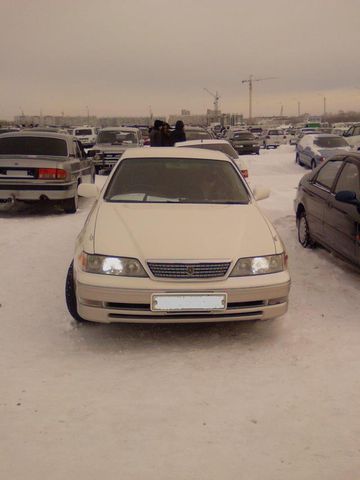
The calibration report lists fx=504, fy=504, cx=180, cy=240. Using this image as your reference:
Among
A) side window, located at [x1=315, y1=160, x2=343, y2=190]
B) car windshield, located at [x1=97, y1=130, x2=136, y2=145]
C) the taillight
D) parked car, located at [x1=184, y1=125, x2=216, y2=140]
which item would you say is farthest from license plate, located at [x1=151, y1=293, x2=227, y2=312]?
car windshield, located at [x1=97, y1=130, x2=136, y2=145]

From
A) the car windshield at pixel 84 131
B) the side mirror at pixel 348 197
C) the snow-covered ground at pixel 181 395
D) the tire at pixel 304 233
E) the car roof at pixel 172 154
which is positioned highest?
the car windshield at pixel 84 131

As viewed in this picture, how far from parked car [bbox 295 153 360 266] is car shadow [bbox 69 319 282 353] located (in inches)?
63.5

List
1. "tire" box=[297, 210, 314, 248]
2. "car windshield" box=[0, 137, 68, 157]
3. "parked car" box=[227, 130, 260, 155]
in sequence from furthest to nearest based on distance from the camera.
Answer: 1. "parked car" box=[227, 130, 260, 155]
2. "car windshield" box=[0, 137, 68, 157]
3. "tire" box=[297, 210, 314, 248]

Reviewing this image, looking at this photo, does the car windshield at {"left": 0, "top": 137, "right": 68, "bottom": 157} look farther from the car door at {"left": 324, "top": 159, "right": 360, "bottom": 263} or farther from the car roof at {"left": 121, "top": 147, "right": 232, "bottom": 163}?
the car door at {"left": 324, "top": 159, "right": 360, "bottom": 263}

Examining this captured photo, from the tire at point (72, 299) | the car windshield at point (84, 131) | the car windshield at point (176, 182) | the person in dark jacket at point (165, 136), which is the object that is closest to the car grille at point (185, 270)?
the tire at point (72, 299)

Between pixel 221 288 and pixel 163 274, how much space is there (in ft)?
1.45

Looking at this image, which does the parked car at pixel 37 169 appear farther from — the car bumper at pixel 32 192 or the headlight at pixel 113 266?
the headlight at pixel 113 266

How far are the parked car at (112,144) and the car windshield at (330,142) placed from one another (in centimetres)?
702

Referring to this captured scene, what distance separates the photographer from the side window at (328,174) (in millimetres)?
6528

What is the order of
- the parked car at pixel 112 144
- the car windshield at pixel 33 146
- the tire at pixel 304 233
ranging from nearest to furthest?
the tire at pixel 304 233
the car windshield at pixel 33 146
the parked car at pixel 112 144

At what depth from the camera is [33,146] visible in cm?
1007

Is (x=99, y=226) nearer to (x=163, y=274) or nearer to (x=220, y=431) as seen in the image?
(x=163, y=274)

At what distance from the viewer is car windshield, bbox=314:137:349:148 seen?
1922 centimetres

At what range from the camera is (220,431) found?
284cm
